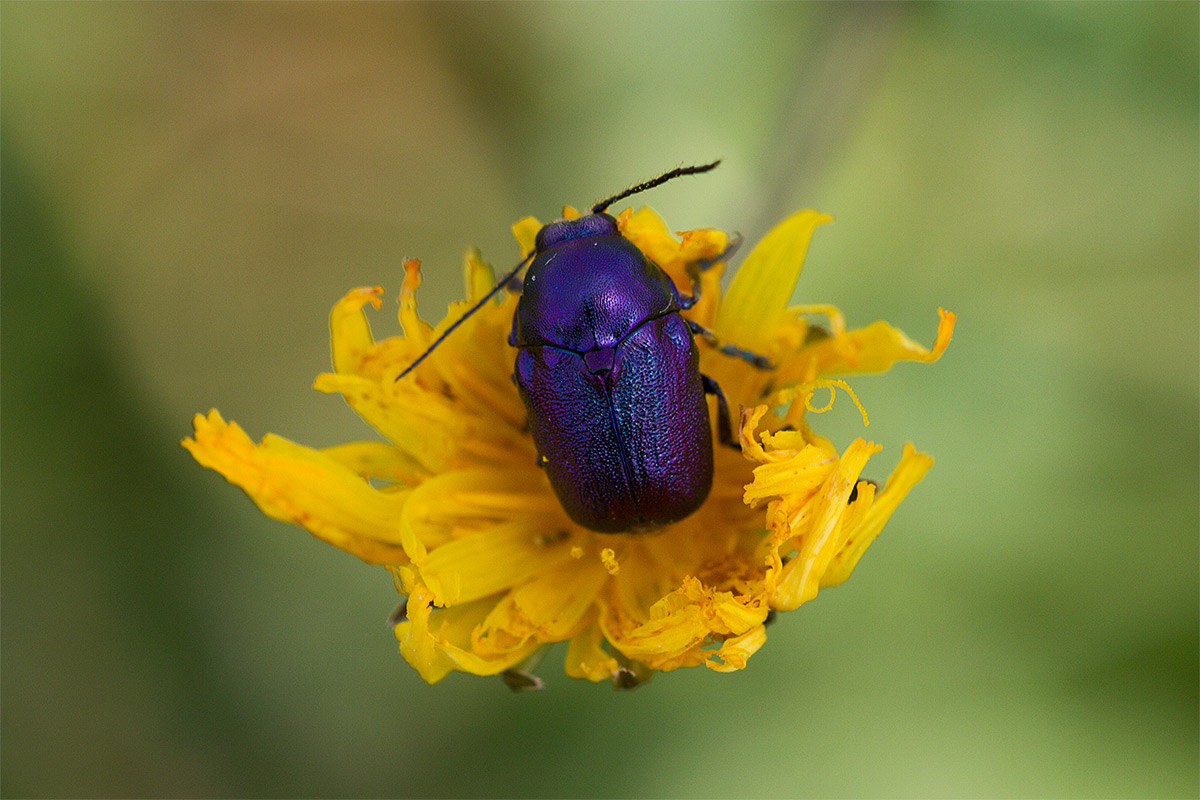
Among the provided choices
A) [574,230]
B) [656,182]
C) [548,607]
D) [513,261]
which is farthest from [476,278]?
[513,261]

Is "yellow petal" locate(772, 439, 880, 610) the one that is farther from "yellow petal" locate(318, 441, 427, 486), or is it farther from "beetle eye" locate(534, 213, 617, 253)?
"yellow petal" locate(318, 441, 427, 486)

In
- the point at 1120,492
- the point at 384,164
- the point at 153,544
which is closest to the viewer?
the point at 1120,492

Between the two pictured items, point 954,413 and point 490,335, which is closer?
point 490,335

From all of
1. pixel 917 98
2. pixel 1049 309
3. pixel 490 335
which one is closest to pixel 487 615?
pixel 490 335

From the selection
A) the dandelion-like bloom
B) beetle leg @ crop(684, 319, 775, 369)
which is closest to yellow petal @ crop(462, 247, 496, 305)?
the dandelion-like bloom

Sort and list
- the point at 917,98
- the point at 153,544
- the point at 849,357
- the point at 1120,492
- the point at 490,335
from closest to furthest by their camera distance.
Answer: the point at 849,357
the point at 490,335
the point at 1120,492
the point at 917,98
the point at 153,544

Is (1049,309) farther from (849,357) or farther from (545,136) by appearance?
(545,136)

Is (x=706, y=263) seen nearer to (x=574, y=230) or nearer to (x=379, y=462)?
(x=574, y=230)
